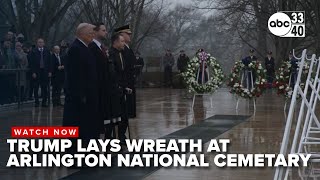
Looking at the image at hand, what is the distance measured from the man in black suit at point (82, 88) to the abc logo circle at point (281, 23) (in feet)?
62.3

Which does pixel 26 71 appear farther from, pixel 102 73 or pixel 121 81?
pixel 102 73

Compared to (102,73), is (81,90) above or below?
below

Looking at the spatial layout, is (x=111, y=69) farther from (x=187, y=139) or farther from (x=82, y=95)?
(x=187, y=139)

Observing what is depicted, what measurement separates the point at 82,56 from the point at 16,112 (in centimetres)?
984

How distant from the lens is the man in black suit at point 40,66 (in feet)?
66.3

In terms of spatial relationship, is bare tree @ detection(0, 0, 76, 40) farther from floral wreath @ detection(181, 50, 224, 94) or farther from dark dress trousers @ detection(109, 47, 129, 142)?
dark dress trousers @ detection(109, 47, 129, 142)

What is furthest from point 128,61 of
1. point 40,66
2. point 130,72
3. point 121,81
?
point 40,66

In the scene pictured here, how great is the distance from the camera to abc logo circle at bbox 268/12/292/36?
2955 cm

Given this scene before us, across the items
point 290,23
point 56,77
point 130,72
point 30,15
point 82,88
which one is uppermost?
point 30,15

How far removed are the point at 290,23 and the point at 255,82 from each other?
954cm

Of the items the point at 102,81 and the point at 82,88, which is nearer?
the point at 82,88

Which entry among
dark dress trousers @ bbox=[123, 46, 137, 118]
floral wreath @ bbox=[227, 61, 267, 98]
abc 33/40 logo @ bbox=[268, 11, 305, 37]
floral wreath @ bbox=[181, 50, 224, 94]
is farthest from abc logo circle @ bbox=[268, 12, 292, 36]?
dark dress trousers @ bbox=[123, 46, 137, 118]

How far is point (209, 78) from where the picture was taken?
22172 millimetres

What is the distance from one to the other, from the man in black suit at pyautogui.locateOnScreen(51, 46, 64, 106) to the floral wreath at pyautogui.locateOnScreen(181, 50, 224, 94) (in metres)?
3.88
